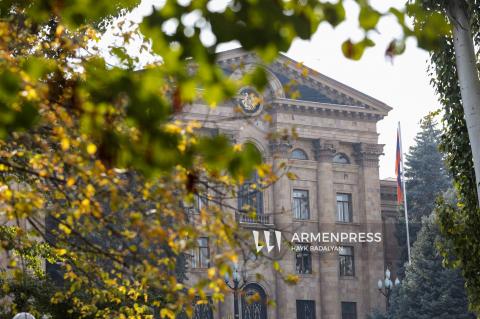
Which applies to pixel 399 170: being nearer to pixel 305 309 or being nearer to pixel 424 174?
pixel 424 174

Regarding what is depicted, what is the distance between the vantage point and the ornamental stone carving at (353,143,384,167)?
219 feet

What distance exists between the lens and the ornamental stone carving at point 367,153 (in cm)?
6681

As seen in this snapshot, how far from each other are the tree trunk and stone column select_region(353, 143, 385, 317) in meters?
48.2

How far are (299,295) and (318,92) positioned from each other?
12.2m

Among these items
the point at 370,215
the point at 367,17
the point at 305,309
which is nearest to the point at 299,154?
the point at 370,215

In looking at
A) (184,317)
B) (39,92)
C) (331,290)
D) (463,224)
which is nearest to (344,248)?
(331,290)

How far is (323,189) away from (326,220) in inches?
72.3

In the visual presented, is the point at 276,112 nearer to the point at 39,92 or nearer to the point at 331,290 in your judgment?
the point at 331,290

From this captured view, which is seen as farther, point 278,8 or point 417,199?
point 417,199

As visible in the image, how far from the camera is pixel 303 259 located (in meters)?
63.8

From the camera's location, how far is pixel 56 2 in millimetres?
7008

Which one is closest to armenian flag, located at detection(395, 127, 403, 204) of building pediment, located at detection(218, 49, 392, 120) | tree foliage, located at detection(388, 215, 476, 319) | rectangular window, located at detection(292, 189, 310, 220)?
building pediment, located at detection(218, 49, 392, 120)

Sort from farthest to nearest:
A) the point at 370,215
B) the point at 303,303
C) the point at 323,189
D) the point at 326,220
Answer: the point at 370,215
the point at 323,189
the point at 326,220
the point at 303,303

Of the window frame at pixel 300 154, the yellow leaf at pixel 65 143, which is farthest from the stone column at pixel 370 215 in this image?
the yellow leaf at pixel 65 143
